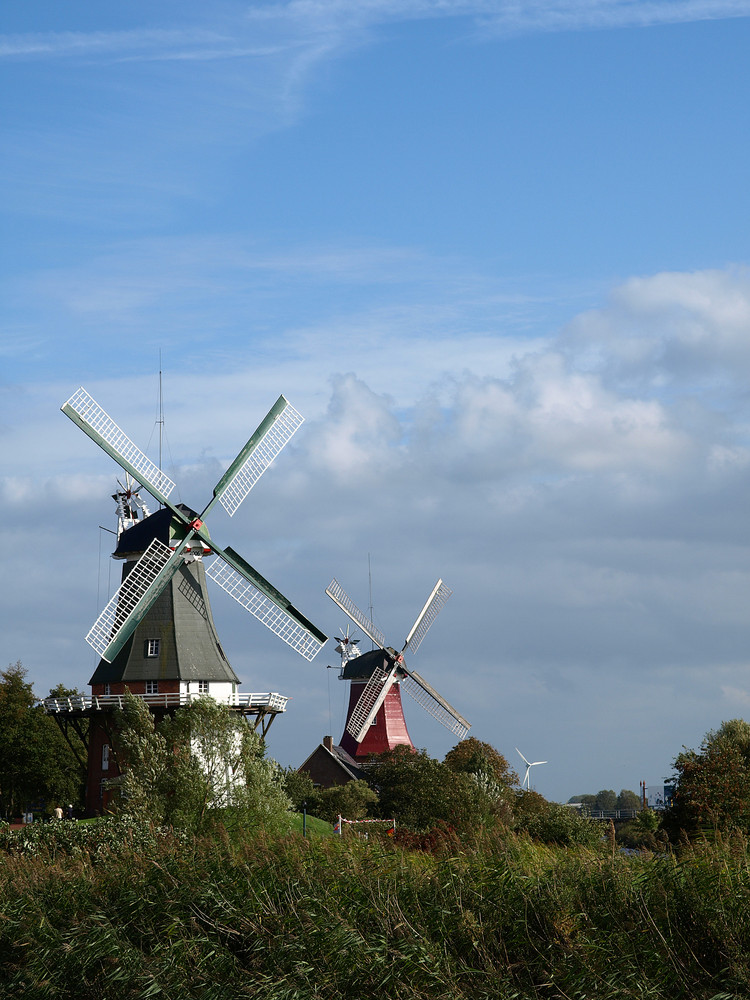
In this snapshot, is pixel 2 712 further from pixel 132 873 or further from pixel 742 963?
pixel 742 963

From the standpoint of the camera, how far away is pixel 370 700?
6362cm

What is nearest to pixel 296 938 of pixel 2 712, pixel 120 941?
pixel 120 941

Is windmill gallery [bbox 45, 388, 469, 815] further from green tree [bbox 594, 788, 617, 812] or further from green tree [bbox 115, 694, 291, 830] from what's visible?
green tree [bbox 594, 788, 617, 812]

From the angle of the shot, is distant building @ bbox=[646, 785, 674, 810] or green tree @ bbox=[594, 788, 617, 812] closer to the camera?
distant building @ bbox=[646, 785, 674, 810]

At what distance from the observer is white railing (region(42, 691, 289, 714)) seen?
37.1 m

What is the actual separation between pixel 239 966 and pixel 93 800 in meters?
23.8

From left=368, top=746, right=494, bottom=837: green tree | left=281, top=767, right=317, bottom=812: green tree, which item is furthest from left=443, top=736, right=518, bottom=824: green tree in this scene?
left=281, top=767, right=317, bottom=812: green tree

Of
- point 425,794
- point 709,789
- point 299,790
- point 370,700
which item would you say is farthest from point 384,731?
point 709,789

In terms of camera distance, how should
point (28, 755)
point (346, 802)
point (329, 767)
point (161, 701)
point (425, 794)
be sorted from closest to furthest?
point (161, 701)
point (425, 794)
point (346, 802)
point (28, 755)
point (329, 767)

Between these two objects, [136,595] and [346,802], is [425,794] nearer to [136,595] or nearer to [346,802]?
[346,802]

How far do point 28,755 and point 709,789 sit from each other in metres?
32.2

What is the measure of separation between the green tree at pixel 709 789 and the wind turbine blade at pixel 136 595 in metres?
17.7

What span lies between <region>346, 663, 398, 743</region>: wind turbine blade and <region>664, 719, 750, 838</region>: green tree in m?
26.6

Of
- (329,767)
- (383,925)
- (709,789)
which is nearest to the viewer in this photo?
(383,925)
